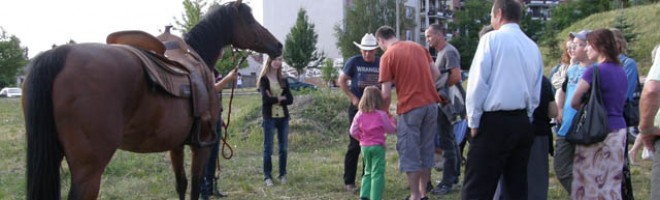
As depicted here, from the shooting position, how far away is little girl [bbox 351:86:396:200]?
5.53m

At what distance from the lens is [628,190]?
15.9 ft

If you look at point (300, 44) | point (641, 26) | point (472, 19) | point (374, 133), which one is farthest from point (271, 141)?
point (472, 19)

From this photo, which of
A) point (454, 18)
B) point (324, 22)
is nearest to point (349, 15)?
point (324, 22)

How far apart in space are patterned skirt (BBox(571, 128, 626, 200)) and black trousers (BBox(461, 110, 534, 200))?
2.29 feet

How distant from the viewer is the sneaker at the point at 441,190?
6516 mm

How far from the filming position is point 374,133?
5.54 meters

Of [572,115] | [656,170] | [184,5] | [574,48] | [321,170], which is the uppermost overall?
[184,5]

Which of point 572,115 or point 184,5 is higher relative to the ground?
point 184,5

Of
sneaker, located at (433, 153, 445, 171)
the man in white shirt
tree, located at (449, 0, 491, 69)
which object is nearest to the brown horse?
the man in white shirt

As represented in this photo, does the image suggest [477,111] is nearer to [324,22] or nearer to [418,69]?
[418,69]

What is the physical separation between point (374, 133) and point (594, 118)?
6.29 ft

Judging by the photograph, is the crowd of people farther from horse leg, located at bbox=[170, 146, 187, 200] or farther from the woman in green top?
horse leg, located at bbox=[170, 146, 187, 200]

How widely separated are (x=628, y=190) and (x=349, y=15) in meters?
49.5

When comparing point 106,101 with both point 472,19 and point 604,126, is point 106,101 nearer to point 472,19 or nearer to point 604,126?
point 604,126
